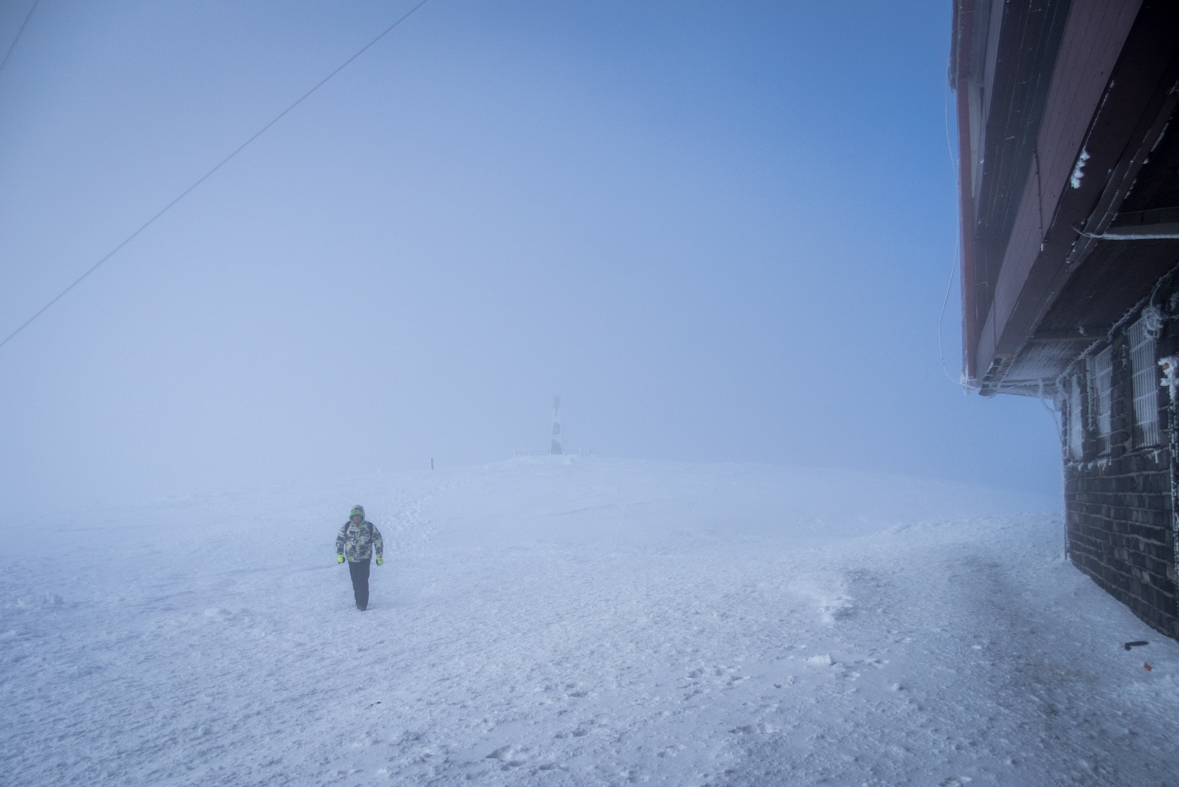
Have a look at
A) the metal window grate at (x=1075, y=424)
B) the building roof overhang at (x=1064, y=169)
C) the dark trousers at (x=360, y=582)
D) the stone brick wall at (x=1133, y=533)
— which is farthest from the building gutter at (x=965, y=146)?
the dark trousers at (x=360, y=582)

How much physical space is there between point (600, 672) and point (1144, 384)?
22.9 feet

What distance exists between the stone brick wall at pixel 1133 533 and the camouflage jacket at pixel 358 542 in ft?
35.4

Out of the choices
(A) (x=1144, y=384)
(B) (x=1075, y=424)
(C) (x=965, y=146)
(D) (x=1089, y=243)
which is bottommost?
(B) (x=1075, y=424)

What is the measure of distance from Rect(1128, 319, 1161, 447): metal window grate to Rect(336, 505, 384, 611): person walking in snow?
1105 centimetres

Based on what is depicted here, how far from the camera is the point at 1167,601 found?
5555mm

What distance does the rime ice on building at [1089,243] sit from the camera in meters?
3.33

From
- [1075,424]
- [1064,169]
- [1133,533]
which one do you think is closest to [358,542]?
[1064,169]

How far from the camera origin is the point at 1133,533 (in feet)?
21.2

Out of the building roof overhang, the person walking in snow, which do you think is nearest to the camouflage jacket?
the person walking in snow

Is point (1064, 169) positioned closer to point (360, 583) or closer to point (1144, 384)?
point (1144, 384)

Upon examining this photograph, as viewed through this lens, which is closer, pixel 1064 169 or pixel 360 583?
pixel 1064 169

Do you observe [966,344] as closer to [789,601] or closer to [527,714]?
[789,601]

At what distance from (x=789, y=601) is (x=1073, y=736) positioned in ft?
14.9

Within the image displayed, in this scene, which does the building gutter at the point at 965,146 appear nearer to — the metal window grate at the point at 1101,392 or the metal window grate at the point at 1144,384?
the metal window grate at the point at 1101,392
